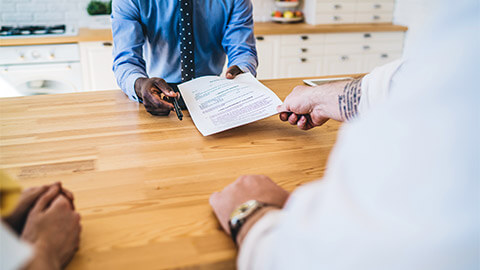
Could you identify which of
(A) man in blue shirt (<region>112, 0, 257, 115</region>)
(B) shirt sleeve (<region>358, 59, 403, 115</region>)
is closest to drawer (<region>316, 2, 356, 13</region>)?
(A) man in blue shirt (<region>112, 0, 257, 115</region>)

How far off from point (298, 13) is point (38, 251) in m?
3.75

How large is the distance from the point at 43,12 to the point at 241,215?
3.62m

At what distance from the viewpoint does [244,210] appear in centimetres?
69

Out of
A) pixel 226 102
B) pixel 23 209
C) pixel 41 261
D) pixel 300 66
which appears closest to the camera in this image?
pixel 41 261

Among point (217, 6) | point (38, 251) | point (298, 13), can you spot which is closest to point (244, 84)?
point (217, 6)

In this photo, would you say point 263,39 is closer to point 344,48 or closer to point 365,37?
point 344,48

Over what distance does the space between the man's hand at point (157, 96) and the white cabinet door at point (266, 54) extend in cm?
229

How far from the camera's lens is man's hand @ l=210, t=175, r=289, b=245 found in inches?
28.9

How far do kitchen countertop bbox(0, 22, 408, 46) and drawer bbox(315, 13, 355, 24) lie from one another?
0.06 m

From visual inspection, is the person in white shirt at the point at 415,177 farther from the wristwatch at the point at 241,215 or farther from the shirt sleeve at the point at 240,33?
the shirt sleeve at the point at 240,33

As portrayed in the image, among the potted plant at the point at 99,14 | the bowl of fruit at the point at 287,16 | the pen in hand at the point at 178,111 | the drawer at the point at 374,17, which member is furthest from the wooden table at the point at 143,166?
the drawer at the point at 374,17

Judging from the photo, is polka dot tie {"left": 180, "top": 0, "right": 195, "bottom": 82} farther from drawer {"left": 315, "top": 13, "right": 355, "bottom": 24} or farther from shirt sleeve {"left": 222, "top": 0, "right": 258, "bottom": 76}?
drawer {"left": 315, "top": 13, "right": 355, "bottom": 24}

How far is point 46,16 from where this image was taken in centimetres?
358

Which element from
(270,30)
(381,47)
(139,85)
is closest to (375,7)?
(381,47)
